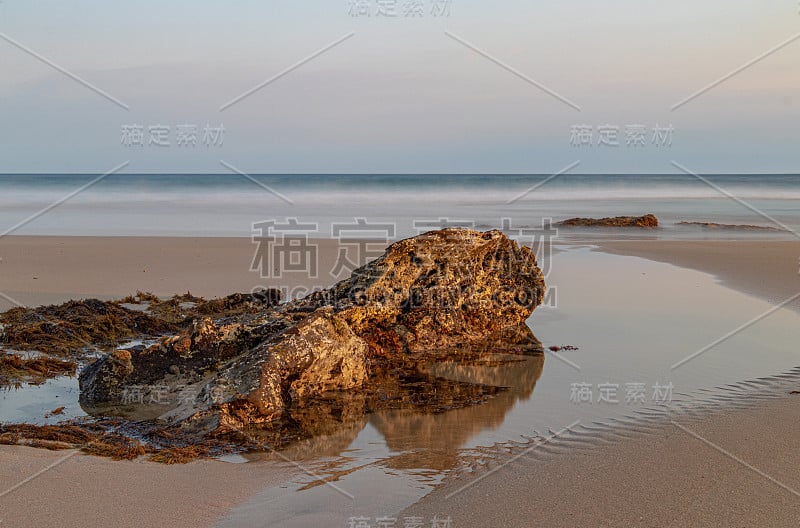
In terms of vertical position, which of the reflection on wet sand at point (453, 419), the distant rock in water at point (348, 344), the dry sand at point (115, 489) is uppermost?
the distant rock in water at point (348, 344)

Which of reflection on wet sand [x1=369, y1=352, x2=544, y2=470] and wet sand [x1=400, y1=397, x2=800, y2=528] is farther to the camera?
reflection on wet sand [x1=369, y1=352, x2=544, y2=470]

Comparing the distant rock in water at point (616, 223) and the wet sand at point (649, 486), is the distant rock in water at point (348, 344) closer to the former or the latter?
the wet sand at point (649, 486)

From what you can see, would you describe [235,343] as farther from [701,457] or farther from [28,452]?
[701,457]

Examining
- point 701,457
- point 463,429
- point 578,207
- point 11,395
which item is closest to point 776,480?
point 701,457

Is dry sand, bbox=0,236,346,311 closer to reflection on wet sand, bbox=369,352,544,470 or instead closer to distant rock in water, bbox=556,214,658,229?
reflection on wet sand, bbox=369,352,544,470

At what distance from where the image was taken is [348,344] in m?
5.73

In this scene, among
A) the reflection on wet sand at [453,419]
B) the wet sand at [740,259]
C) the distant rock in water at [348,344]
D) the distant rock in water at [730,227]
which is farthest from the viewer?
the distant rock in water at [730,227]

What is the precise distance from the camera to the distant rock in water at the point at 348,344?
505 cm

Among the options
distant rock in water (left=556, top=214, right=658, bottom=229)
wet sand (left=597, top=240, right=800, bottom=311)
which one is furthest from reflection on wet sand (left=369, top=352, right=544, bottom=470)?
distant rock in water (left=556, top=214, right=658, bottom=229)

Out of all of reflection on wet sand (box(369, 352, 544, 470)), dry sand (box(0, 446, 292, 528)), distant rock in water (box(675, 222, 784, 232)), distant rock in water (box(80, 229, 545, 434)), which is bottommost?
dry sand (box(0, 446, 292, 528))

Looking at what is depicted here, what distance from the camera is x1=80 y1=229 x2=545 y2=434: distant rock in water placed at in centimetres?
505

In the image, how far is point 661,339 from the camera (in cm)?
716

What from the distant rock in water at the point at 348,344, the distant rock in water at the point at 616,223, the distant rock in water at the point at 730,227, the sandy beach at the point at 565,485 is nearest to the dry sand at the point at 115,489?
the sandy beach at the point at 565,485

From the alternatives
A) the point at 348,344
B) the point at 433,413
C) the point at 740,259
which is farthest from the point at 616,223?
the point at 433,413
